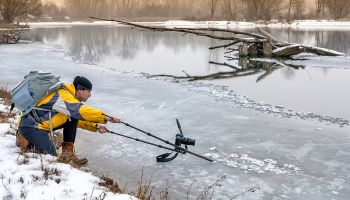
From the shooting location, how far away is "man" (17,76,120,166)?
5.09 m

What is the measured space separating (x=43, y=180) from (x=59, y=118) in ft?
3.24

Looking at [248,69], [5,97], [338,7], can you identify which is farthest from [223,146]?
[338,7]

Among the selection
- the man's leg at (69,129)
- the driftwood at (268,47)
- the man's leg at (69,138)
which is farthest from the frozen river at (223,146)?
the driftwood at (268,47)

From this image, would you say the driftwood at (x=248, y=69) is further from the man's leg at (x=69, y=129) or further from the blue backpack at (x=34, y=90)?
the blue backpack at (x=34, y=90)

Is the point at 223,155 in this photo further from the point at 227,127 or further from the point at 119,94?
the point at 119,94

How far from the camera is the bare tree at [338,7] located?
→ 70.6 m

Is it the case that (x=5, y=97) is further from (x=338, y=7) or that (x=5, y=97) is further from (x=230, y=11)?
(x=338, y=7)

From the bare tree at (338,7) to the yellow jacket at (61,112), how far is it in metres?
73.5

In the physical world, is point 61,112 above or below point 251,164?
above

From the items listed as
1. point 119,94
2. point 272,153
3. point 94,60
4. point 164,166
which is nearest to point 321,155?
point 272,153

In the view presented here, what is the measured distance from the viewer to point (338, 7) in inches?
2817

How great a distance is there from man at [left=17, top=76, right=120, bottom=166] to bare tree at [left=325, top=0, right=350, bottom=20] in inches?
2885

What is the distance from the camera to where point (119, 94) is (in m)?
11.5

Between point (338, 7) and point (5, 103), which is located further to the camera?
point (338, 7)
